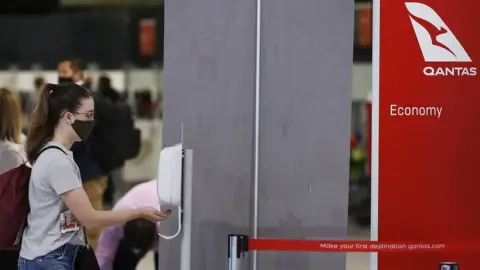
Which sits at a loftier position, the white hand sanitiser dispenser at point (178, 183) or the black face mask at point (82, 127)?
the black face mask at point (82, 127)

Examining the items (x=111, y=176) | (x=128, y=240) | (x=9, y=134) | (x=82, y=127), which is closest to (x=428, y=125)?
(x=82, y=127)

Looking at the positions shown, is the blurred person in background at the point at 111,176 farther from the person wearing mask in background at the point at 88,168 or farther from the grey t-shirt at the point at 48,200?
the grey t-shirt at the point at 48,200

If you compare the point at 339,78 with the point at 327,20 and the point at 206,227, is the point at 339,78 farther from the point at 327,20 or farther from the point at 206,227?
the point at 206,227

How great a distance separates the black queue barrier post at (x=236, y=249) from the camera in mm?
3393

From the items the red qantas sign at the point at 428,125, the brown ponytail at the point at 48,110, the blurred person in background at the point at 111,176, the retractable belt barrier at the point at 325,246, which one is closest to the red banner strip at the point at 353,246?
the retractable belt barrier at the point at 325,246

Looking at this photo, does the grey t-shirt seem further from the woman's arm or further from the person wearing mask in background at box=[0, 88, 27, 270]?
the person wearing mask in background at box=[0, 88, 27, 270]

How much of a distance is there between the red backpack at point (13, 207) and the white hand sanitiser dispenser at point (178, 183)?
1.85 ft

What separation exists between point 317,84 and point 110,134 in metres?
2.01

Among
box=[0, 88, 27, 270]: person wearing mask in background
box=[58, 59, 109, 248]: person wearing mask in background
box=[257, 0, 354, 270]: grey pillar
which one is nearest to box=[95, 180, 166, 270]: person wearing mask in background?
box=[58, 59, 109, 248]: person wearing mask in background

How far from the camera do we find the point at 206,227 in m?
3.66

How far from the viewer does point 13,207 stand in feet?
10.8

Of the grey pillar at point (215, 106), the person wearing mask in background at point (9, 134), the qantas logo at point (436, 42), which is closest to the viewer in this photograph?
the qantas logo at point (436, 42)

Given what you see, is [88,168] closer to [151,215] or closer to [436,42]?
[151,215]

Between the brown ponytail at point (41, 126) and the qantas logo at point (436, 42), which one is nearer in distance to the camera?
the brown ponytail at point (41, 126)
